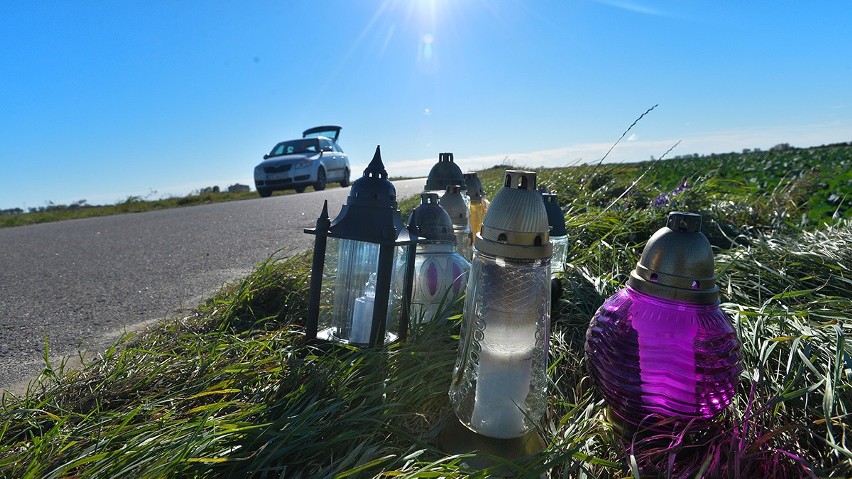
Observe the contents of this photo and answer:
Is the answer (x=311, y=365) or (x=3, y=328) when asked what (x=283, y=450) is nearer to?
(x=311, y=365)

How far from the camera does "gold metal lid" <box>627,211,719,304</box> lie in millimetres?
992

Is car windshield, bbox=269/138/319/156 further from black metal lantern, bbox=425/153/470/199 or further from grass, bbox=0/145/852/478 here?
grass, bbox=0/145/852/478

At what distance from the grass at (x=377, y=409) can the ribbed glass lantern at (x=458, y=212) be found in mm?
472

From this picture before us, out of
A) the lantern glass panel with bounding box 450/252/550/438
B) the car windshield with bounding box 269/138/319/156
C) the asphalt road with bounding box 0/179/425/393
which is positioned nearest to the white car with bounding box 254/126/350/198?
the car windshield with bounding box 269/138/319/156

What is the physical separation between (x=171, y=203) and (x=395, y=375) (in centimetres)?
1019

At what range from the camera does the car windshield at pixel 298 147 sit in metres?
12.1

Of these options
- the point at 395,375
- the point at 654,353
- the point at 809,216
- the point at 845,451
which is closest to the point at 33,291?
the point at 395,375

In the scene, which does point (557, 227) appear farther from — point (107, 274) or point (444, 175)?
point (107, 274)

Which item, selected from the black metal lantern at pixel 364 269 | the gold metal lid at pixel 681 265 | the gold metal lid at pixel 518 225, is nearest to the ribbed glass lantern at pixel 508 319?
the gold metal lid at pixel 518 225

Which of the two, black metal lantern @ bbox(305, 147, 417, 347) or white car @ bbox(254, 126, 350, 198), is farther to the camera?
white car @ bbox(254, 126, 350, 198)

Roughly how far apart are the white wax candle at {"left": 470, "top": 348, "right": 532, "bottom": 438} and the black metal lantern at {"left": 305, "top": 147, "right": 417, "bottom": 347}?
47 centimetres

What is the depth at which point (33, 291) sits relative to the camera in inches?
116

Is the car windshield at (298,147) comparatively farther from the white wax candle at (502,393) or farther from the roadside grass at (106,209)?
the white wax candle at (502,393)

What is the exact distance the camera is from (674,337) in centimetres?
103
